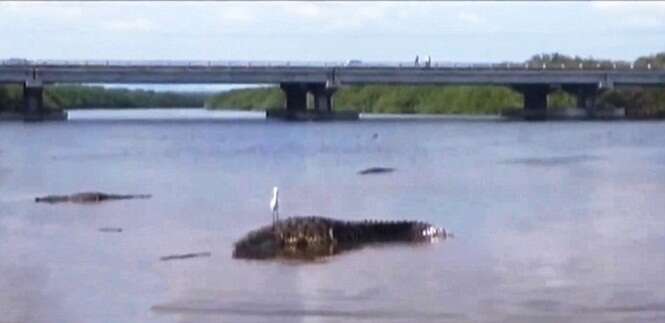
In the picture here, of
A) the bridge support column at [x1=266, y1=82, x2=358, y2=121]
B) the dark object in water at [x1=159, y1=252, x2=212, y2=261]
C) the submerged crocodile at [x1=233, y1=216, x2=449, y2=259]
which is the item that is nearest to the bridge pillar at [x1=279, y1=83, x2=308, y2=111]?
the bridge support column at [x1=266, y1=82, x2=358, y2=121]

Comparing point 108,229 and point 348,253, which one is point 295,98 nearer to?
point 108,229

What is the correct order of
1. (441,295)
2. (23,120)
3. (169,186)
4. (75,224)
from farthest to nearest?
(23,120) < (169,186) < (75,224) < (441,295)

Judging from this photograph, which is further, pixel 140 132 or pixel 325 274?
pixel 140 132

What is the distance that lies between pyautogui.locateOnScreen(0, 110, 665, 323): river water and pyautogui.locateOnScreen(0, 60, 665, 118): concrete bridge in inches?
1451

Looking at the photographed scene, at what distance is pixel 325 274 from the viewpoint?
2544cm

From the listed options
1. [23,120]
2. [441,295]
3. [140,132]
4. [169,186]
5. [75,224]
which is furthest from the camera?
[23,120]

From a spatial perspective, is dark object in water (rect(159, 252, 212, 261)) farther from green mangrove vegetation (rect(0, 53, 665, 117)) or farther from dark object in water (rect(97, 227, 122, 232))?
green mangrove vegetation (rect(0, 53, 665, 117))

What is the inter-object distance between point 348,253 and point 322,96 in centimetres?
9799

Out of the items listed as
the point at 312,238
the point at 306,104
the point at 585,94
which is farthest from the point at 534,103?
the point at 312,238

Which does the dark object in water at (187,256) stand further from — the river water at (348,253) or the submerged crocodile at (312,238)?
the submerged crocodile at (312,238)

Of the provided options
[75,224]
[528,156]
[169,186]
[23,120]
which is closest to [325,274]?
[75,224]

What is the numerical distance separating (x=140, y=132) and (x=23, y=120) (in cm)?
1628

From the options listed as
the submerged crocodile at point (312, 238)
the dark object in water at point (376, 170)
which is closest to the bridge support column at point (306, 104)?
the dark object in water at point (376, 170)

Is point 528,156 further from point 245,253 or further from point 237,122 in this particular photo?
point 237,122
